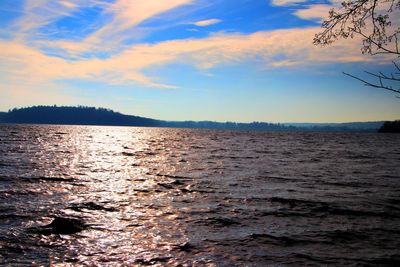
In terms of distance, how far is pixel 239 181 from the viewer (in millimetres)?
20219

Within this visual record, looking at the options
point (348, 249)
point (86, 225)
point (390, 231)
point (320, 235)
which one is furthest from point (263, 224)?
point (86, 225)

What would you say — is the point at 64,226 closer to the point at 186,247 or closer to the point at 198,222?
the point at 186,247

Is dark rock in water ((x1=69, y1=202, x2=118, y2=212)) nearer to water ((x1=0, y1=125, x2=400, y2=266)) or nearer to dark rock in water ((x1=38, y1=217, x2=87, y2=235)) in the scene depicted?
water ((x1=0, y1=125, x2=400, y2=266))

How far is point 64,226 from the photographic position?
396 inches

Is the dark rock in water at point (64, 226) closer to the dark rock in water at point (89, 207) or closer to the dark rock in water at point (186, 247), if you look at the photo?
the dark rock in water at point (89, 207)

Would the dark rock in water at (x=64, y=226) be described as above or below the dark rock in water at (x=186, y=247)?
above

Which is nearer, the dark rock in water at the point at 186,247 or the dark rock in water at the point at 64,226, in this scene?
the dark rock in water at the point at 186,247

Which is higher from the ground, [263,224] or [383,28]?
[383,28]

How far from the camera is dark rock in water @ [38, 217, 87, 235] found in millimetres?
9508

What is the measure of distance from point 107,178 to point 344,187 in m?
13.6

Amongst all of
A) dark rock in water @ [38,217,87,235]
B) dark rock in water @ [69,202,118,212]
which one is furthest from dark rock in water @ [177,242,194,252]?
dark rock in water @ [69,202,118,212]

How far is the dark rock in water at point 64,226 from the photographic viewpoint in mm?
9508

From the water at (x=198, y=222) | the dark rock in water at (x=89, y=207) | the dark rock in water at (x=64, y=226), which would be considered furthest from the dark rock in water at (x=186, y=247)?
the dark rock in water at (x=89, y=207)

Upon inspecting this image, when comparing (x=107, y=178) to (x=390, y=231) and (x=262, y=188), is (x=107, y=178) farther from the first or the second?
(x=390, y=231)
